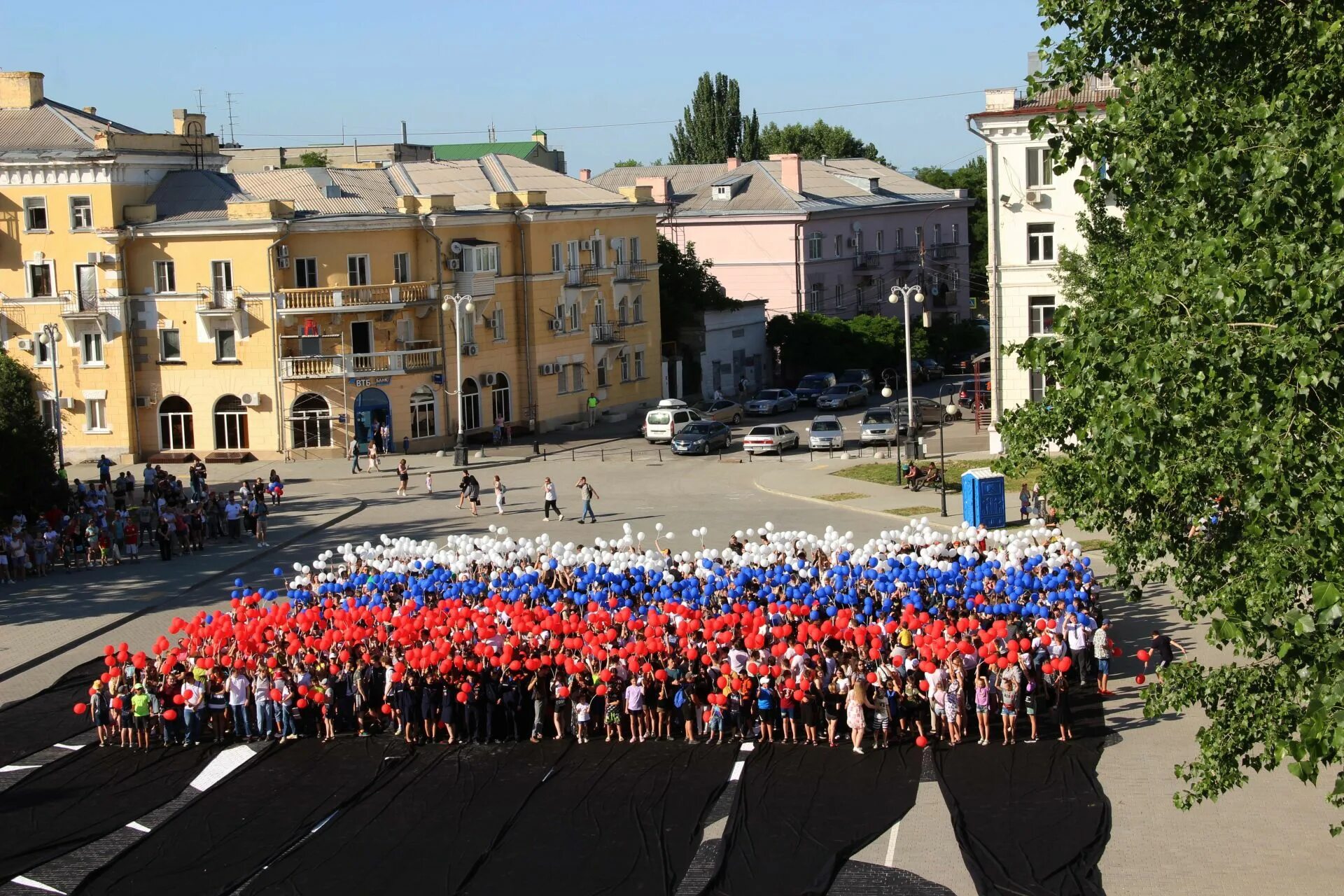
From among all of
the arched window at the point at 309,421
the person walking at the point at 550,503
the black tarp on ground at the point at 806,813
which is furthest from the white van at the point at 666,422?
the black tarp on ground at the point at 806,813

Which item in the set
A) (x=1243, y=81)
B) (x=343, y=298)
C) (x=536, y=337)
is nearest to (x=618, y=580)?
(x=1243, y=81)

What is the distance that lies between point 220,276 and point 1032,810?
132 ft

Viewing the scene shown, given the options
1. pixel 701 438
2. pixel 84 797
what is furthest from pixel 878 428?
pixel 84 797

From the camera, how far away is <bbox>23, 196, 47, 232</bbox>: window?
53.3 m

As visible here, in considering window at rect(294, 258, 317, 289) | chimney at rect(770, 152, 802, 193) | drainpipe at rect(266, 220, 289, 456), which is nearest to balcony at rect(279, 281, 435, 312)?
drainpipe at rect(266, 220, 289, 456)

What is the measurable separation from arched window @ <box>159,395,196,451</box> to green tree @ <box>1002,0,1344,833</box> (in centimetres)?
4106

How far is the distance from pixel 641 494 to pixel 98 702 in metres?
22.5

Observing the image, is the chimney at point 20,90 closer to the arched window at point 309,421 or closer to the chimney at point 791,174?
the arched window at point 309,421

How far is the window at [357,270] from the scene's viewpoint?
53.6 m

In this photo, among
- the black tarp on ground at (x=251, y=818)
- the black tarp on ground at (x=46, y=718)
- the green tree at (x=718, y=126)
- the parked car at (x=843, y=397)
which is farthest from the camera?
the green tree at (x=718, y=126)

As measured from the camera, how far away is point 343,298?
52.4 metres

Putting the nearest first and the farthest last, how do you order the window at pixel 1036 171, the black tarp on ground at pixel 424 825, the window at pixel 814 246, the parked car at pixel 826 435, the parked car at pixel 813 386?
the black tarp on ground at pixel 424 825 < the window at pixel 1036 171 < the parked car at pixel 826 435 < the parked car at pixel 813 386 < the window at pixel 814 246

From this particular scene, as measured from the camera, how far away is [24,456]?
131 ft

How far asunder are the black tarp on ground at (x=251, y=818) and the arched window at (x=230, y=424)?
105 feet
